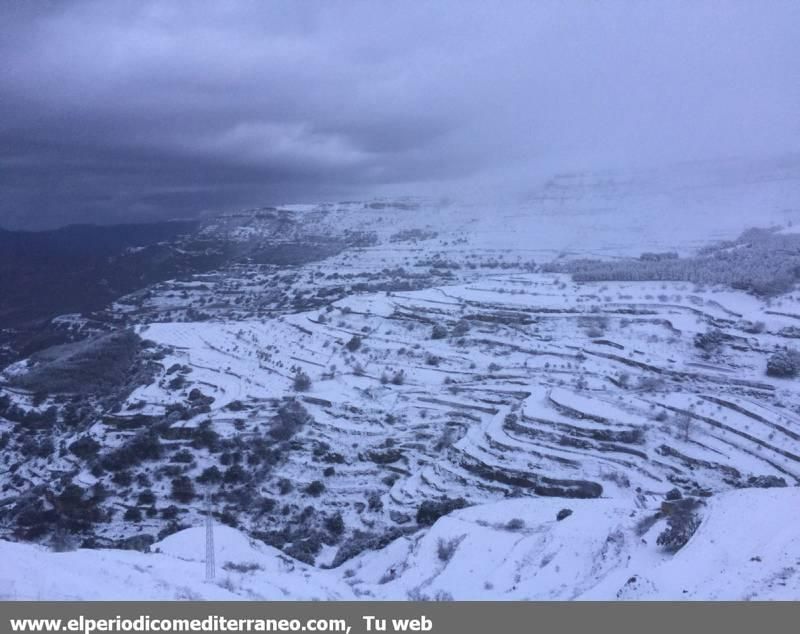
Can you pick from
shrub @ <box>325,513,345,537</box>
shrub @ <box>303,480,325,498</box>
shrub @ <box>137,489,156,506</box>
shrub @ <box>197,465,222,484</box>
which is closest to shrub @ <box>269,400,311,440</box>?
shrub @ <box>197,465,222,484</box>

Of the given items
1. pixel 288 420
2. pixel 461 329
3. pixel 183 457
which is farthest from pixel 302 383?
pixel 461 329

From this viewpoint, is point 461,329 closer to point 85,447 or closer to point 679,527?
point 85,447

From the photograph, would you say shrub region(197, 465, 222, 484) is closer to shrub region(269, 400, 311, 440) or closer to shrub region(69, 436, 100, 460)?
shrub region(269, 400, 311, 440)

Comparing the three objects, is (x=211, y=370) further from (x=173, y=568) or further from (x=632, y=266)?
(x=632, y=266)

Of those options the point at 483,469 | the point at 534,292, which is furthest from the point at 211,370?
the point at 534,292

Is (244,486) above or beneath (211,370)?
beneath

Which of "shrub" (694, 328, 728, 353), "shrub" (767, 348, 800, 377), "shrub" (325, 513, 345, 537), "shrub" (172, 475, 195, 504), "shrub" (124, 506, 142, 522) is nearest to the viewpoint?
"shrub" (325, 513, 345, 537)

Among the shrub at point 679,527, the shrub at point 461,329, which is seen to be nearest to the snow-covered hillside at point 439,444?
the shrub at point 679,527

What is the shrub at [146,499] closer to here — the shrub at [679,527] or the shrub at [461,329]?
the shrub at [679,527]
